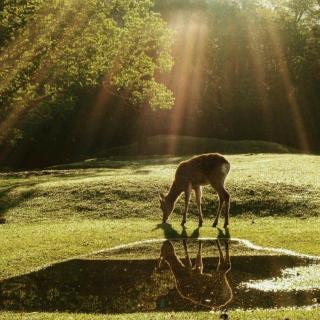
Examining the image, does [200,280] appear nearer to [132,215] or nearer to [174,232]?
[174,232]

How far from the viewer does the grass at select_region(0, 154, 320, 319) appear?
2111cm

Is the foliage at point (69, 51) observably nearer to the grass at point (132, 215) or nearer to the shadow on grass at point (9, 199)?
the shadow on grass at point (9, 199)

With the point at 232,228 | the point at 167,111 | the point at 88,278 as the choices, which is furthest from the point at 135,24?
the point at 88,278

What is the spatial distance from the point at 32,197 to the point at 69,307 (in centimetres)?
2216

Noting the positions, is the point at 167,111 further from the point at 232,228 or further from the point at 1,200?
the point at 232,228

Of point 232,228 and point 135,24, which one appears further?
point 135,24

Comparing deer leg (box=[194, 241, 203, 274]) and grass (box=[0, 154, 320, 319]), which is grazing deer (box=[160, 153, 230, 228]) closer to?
grass (box=[0, 154, 320, 319])

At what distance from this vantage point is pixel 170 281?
53.9 feet

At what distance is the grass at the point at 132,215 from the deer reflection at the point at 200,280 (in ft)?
5.33

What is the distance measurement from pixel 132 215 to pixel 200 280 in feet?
47.3

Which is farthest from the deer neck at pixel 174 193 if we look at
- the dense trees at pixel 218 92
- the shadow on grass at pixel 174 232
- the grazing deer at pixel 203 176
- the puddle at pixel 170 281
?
the dense trees at pixel 218 92

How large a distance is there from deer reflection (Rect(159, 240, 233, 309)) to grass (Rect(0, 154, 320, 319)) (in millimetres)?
1623

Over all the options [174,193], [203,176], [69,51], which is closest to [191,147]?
[69,51]

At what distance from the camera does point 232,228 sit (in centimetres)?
2544
